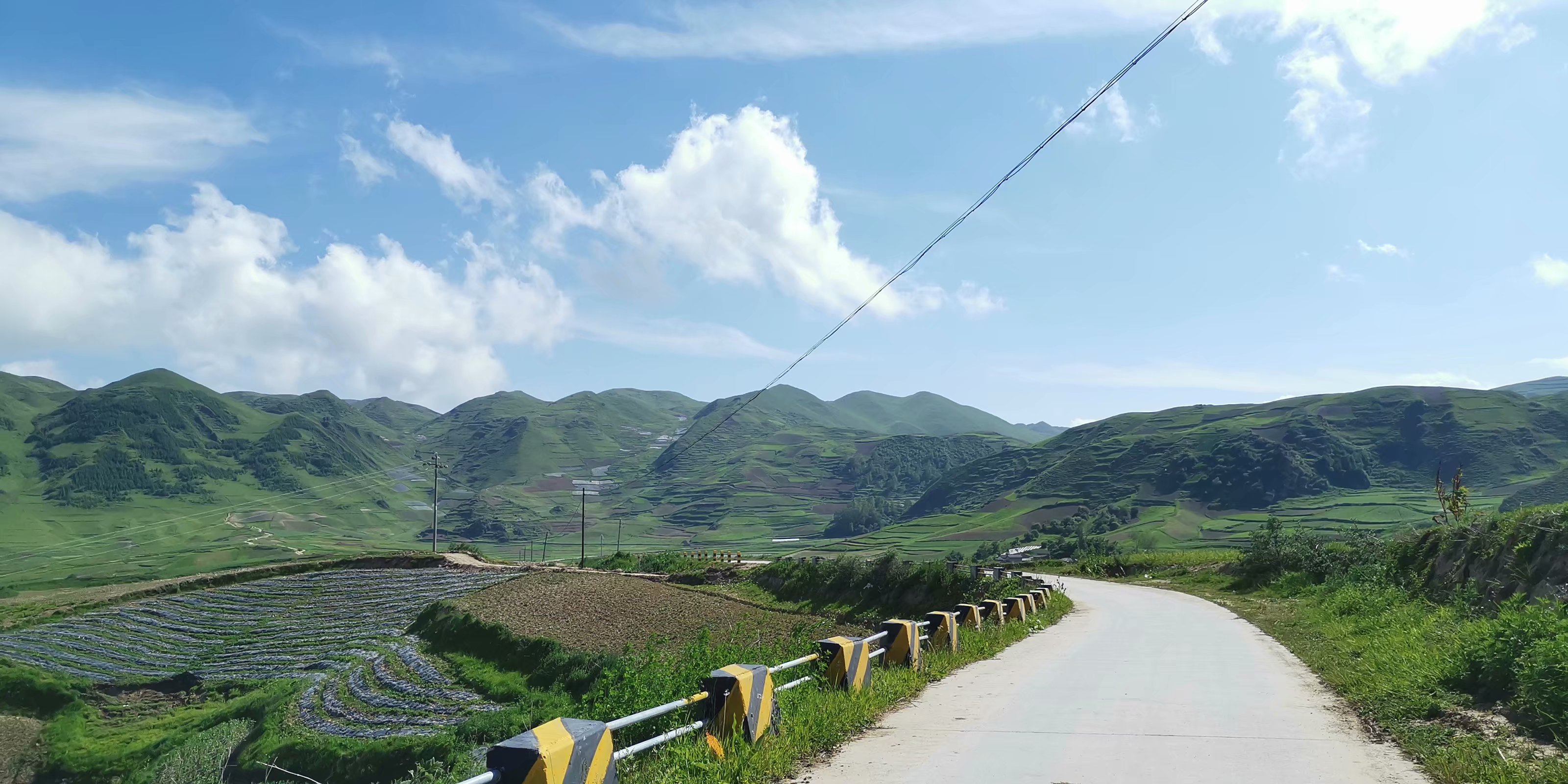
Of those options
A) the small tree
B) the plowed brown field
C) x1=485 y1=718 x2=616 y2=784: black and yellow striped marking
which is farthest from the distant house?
x1=485 y1=718 x2=616 y2=784: black and yellow striped marking

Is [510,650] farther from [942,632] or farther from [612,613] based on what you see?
[942,632]

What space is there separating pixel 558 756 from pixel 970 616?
1414 cm

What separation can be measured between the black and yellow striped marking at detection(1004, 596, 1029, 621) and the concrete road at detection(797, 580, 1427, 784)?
5.80 m

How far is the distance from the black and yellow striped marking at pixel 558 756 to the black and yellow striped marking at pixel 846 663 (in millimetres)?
4614

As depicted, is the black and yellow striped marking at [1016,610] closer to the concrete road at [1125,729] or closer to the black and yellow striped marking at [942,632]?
the concrete road at [1125,729]

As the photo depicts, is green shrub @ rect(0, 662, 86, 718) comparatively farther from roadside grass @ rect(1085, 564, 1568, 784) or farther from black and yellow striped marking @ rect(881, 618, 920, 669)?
roadside grass @ rect(1085, 564, 1568, 784)

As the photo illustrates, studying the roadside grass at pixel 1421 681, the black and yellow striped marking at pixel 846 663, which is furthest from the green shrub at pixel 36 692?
the roadside grass at pixel 1421 681

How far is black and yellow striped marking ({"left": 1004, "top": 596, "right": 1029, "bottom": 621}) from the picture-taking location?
70.8 ft

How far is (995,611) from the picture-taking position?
19.9 meters

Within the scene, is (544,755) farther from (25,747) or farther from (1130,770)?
(25,747)

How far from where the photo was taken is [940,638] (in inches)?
583

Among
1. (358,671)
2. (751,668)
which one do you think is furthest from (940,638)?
(358,671)

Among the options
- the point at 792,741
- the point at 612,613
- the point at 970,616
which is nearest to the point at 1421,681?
the point at 792,741

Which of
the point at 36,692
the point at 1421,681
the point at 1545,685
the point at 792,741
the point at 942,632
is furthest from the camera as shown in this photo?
the point at 36,692
